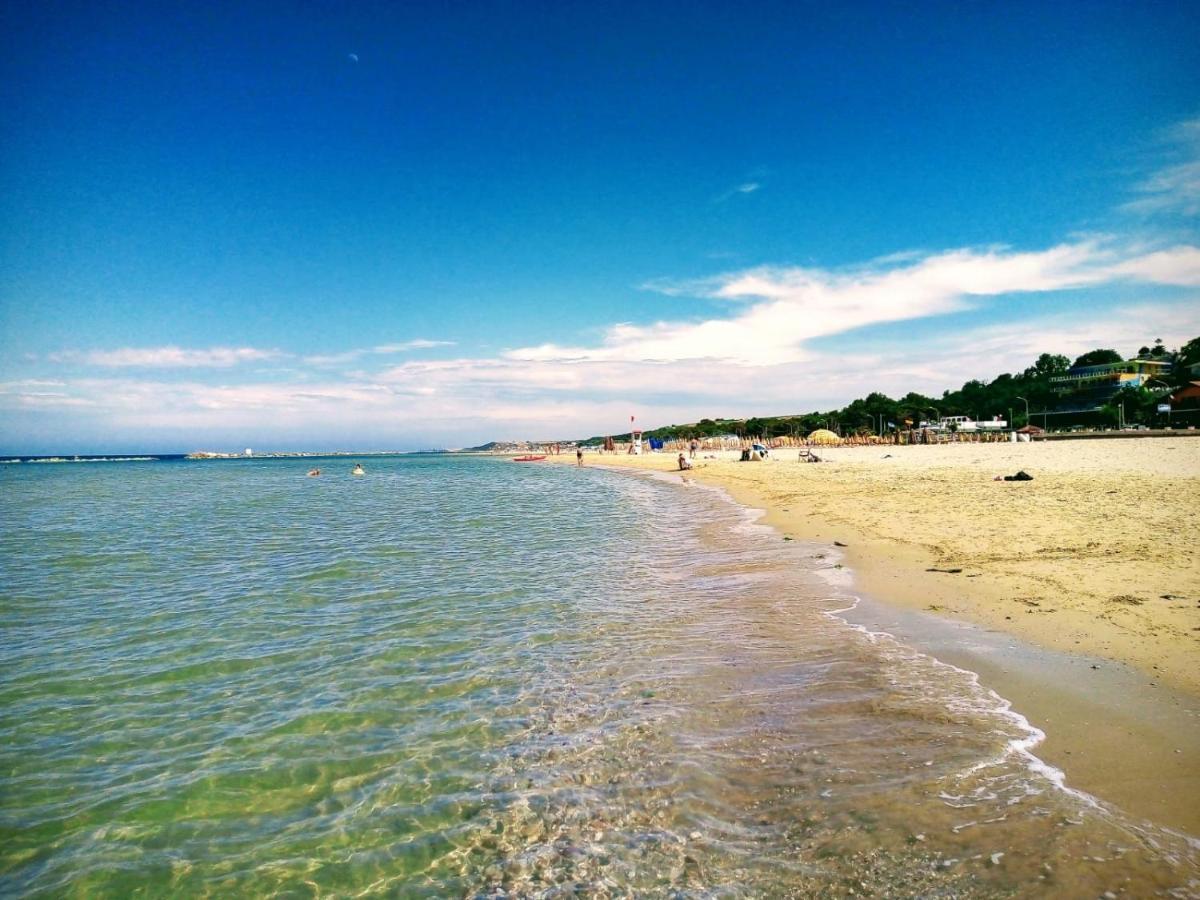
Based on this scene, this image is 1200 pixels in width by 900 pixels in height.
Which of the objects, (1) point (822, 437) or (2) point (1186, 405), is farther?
(1) point (822, 437)

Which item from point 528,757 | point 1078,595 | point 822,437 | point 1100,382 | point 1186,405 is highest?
point 1100,382

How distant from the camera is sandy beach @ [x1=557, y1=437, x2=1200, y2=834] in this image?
4.29 meters

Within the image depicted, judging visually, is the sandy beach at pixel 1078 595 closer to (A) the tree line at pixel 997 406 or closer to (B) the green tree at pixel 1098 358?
(A) the tree line at pixel 997 406

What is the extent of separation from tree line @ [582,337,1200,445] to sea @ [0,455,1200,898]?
88.1m

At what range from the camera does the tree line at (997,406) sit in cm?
7808

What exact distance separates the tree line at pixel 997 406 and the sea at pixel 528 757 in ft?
289

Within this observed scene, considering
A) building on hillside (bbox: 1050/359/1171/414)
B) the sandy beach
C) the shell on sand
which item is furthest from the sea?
building on hillside (bbox: 1050/359/1171/414)

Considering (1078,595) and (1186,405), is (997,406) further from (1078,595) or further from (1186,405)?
(1078,595)

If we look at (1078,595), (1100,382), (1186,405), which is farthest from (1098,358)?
(1078,595)

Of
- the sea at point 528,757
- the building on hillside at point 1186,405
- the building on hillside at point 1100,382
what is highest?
the building on hillside at point 1100,382

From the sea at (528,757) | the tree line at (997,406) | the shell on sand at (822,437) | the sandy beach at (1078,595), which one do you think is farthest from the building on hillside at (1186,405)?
the sea at (528,757)

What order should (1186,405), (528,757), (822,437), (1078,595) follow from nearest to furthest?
(528,757)
(1078,595)
(1186,405)
(822,437)

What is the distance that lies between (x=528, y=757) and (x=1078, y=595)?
7331mm

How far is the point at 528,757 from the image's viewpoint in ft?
16.0
